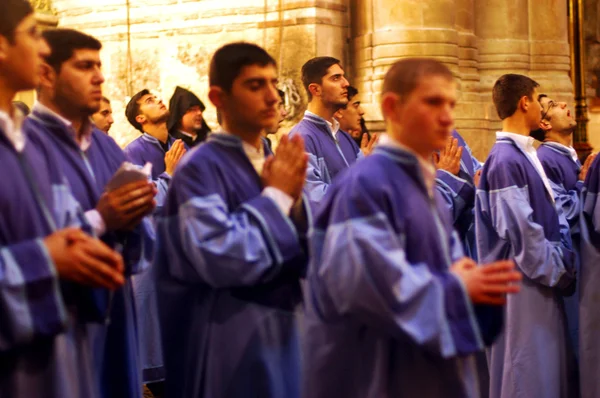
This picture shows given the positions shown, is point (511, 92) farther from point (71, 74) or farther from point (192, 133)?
point (192, 133)

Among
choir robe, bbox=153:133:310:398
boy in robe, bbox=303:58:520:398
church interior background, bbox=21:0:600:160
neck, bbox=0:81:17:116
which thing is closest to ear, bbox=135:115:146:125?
church interior background, bbox=21:0:600:160

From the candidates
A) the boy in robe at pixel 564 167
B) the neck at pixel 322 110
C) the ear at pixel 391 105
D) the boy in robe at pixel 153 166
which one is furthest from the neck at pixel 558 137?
the ear at pixel 391 105

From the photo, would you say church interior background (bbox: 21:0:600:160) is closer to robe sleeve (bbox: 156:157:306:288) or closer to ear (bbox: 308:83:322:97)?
ear (bbox: 308:83:322:97)

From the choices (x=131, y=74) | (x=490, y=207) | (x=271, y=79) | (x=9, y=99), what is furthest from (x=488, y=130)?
(x=9, y=99)

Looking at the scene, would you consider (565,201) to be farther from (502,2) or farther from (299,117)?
(502,2)

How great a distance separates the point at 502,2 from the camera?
1054cm

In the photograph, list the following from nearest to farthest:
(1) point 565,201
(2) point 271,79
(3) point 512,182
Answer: (2) point 271,79
(3) point 512,182
(1) point 565,201

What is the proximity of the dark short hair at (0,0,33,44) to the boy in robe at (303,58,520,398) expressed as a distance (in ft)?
3.57

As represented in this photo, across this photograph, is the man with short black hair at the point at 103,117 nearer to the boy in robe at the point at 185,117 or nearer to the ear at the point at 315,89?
the boy in robe at the point at 185,117

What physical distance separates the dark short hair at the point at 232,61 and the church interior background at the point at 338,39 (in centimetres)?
533

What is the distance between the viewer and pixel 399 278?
9.85 feet

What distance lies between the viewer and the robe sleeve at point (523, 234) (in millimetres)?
5332

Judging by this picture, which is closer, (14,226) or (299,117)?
(14,226)

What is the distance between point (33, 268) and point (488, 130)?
7.52m
